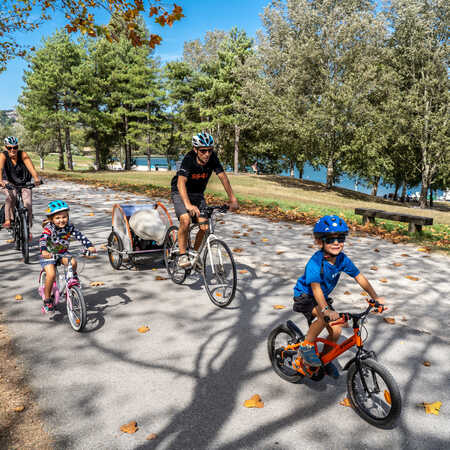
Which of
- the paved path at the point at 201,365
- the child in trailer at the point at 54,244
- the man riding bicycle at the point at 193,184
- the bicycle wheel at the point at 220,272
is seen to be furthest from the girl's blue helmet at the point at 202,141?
the paved path at the point at 201,365

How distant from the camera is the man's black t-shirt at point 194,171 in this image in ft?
17.4

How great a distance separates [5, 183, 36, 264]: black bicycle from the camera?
661 cm

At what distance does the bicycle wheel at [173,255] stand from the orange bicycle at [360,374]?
8.47ft

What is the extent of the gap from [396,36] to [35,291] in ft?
102

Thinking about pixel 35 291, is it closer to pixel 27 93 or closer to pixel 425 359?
pixel 425 359

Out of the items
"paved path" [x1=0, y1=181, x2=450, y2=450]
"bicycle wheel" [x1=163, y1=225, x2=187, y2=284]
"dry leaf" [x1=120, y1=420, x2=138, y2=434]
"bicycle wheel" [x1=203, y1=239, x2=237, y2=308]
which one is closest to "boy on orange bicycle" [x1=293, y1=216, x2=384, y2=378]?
"paved path" [x1=0, y1=181, x2=450, y2=450]

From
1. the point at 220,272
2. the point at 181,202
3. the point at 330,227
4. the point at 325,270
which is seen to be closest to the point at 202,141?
the point at 181,202

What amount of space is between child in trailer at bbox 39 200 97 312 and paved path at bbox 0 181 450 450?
55 cm

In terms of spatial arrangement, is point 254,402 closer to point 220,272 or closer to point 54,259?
point 220,272

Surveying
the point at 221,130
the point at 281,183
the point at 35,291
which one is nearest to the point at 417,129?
the point at 281,183

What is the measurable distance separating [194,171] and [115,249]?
6.63 feet

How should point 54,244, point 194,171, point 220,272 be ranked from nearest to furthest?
point 54,244, point 220,272, point 194,171

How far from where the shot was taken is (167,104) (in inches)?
1742

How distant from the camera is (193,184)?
5520 mm
